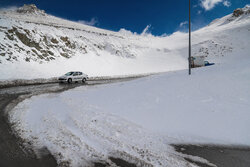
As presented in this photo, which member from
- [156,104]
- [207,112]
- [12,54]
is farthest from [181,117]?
[12,54]

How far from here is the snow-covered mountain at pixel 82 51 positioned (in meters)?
22.2

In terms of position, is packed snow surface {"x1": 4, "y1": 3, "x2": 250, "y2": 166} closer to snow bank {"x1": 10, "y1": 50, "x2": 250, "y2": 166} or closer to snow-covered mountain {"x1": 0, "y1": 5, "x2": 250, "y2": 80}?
snow bank {"x1": 10, "y1": 50, "x2": 250, "y2": 166}

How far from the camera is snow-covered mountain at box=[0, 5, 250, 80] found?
72.9 feet

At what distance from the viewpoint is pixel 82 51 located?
36.0 m

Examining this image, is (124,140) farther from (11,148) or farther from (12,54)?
(12,54)

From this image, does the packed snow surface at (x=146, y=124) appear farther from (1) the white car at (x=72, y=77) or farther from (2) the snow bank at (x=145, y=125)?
(1) the white car at (x=72, y=77)

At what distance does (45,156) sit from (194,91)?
7.53m

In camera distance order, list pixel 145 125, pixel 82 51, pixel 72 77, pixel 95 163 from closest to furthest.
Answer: pixel 95 163 → pixel 145 125 → pixel 72 77 → pixel 82 51

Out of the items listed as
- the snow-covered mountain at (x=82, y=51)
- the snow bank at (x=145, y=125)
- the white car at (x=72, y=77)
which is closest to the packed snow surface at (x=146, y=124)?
the snow bank at (x=145, y=125)

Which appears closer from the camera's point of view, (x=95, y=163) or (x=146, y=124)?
(x=95, y=163)

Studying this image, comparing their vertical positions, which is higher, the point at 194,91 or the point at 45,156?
the point at 194,91

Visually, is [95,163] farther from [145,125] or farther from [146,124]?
[146,124]

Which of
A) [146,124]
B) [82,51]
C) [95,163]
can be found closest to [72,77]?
[146,124]

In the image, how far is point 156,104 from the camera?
702cm
